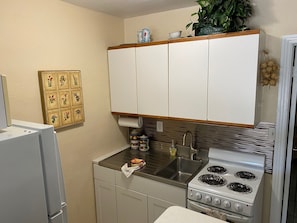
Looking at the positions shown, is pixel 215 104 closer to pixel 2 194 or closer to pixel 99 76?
pixel 99 76

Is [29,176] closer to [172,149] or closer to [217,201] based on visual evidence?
[217,201]

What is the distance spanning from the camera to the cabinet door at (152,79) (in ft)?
6.82

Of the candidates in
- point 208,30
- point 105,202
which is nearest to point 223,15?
point 208,30

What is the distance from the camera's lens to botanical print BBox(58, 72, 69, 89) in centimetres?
193

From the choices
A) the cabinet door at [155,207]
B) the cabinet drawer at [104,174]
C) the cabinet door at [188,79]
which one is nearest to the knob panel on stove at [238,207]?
the cabinet door at [155,207]

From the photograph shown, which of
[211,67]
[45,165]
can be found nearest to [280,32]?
[211,67]

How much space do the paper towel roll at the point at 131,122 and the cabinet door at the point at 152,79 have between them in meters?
0.22

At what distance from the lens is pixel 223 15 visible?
1718mm

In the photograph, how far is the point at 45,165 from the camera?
1107mm

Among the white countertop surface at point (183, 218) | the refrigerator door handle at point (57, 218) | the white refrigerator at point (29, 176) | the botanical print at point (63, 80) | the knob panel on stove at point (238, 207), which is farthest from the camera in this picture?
the botanical print at point (63, 80)

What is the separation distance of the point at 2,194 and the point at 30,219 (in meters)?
0.21

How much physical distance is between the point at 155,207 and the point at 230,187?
698mm

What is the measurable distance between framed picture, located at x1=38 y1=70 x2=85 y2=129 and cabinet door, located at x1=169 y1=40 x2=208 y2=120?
2.86 feet

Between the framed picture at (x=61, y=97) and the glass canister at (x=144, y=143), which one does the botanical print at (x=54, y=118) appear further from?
the glass canister at (x=144, y=143)
